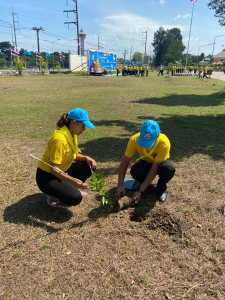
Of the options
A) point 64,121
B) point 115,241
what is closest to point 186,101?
point 64,121

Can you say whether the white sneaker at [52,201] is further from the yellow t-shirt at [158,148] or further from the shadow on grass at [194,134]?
the shadow on grass at [194,134]

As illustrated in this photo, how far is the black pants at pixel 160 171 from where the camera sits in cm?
288

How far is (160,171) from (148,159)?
229 mm

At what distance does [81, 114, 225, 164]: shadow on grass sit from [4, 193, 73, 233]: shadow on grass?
4.37 ft

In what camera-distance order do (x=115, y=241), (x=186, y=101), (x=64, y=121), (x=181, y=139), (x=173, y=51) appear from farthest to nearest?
(x=173, y=51) < (x=186, y=101) < (x=181, y=139) < (x=64, y=121) < (x=115, y=241)

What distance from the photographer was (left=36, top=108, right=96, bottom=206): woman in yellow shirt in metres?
2.47

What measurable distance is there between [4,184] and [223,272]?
120 inches

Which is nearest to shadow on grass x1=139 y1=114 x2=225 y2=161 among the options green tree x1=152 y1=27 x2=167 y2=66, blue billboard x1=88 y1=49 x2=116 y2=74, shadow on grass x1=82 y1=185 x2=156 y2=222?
shadow on grass x1=82 y1=185 x2=156 y2=222

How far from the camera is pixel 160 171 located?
115 inches

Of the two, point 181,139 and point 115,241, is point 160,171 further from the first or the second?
point 181,139

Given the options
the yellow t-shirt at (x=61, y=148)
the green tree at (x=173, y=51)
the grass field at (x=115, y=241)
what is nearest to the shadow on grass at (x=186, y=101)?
the grass field at (x=115, y=241)

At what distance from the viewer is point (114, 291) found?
191 centimetres

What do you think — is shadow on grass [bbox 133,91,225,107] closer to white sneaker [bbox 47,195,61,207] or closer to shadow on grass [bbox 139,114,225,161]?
shadow on grass [bbox 139,114,225,161]

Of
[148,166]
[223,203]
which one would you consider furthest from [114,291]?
[223,203]
